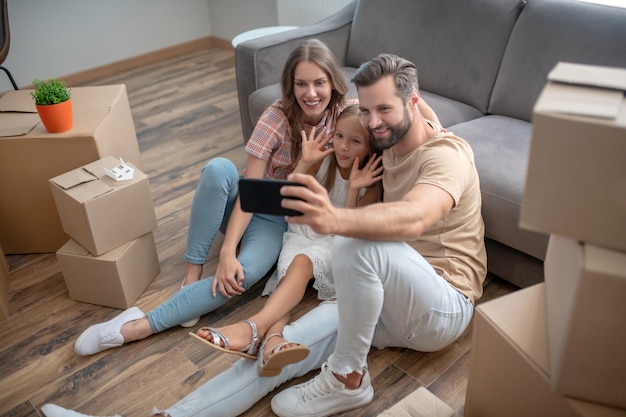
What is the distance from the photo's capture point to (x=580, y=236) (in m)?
0.96

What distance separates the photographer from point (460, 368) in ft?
5.51

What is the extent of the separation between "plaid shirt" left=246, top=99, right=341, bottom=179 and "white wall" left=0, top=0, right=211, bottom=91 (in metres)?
2.43

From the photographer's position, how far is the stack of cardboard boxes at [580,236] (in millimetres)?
883

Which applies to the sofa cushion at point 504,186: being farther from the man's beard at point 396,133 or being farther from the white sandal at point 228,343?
the white sandal at point 228,343

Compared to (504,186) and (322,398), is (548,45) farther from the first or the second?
(322,398)

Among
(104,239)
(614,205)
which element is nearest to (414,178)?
(614,205)

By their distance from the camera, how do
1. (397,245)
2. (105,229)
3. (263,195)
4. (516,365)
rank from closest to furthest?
(516,365) → (263,195) → (397,245) → (105,229)

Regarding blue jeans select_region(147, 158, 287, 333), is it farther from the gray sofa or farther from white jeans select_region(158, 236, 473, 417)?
the gray sofa

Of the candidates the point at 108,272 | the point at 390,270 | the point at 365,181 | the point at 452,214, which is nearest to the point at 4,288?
the point at 108,272

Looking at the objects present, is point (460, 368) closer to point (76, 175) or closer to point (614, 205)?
point (614, 205)

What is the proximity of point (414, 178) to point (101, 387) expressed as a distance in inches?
41.2

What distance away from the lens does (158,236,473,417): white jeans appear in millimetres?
1378

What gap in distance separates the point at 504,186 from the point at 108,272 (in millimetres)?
1246

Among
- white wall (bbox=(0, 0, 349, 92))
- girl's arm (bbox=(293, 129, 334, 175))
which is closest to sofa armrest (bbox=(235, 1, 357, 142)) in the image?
white wall (bbox=(0, 0, 349, 92))
